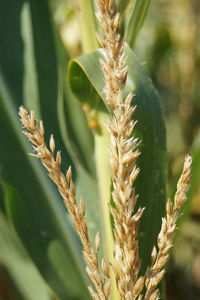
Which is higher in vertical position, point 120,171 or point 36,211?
point 120,171

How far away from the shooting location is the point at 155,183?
88 cm

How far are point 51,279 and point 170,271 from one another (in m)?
0.69

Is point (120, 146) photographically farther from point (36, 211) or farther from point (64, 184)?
point (36, 211)

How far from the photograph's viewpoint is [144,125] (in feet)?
2.70

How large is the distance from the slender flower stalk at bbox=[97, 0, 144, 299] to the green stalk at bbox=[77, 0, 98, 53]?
0.25 metres

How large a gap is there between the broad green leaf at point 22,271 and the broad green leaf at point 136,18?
525mm

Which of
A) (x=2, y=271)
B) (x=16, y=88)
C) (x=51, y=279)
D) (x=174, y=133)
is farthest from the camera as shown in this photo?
(x=174, y=133)

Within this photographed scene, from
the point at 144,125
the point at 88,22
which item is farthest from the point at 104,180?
the point at 88,22

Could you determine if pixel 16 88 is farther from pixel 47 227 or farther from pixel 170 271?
pixel 170 271

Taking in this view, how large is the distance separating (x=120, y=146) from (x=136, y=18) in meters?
0.32

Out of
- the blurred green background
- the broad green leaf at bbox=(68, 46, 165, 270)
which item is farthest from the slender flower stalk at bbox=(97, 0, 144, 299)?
the blurred green background

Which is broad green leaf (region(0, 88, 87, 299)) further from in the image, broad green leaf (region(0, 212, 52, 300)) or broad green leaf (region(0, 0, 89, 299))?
broad green leaf (region(0, 212, 52, 300))

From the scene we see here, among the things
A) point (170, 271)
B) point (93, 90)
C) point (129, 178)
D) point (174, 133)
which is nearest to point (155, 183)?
point (93, 90)

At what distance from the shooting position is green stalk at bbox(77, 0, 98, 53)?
882mm
